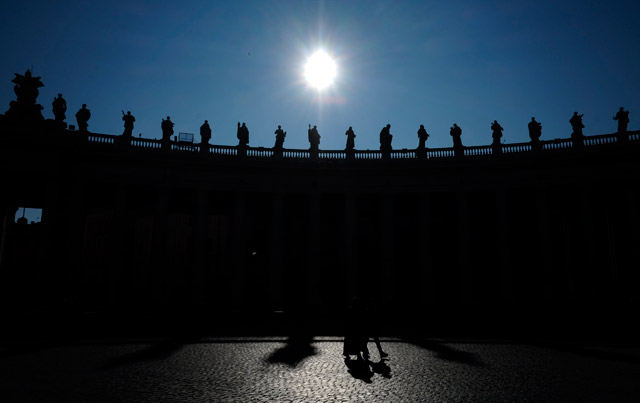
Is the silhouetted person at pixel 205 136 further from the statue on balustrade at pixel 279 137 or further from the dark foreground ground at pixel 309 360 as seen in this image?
the dark foreground ground at pixel 309 360

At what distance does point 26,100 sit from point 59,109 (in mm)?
2523

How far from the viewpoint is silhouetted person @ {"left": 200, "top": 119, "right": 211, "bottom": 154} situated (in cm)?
3672

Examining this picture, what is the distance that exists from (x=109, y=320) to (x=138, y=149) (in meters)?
15.8

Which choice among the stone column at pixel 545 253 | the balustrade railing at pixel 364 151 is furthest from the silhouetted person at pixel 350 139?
the stone column at pixel 545 253

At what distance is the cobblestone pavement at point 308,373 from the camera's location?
381 inches

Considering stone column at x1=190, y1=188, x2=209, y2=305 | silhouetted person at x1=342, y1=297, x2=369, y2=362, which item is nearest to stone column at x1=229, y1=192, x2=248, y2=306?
stone column at x1=190, y1=188, x2=209, y2=305

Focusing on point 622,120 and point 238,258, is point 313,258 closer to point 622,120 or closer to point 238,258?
point 238,258

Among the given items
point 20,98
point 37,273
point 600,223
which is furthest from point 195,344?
point 600,223

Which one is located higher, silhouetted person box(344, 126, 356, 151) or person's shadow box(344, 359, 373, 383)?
silhouetted person box(344, 126, 356, 151)

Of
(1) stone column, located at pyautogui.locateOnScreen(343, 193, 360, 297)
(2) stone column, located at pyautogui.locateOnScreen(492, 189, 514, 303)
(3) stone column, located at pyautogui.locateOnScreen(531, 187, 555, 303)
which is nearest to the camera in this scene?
(3) stone column, located at pyautogui.locateOnScreen(531, 187, 555, 303)

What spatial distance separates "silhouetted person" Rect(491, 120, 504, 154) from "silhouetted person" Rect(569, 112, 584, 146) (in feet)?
18.2

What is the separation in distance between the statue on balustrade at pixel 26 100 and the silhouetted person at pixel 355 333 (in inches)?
1272

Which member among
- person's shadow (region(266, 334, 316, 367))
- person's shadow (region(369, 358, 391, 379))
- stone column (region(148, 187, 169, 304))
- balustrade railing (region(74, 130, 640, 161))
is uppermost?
balustrade railing (region(74, 130, 640, 161))

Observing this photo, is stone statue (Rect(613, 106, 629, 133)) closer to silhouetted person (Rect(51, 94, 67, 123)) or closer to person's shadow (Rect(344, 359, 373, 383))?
person's shadow (Rect(344, 359, 373, 383))
